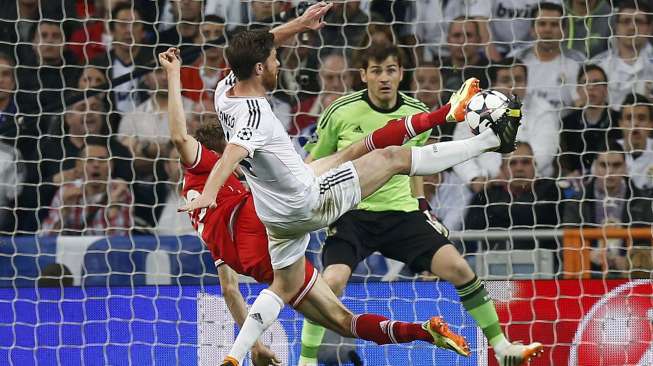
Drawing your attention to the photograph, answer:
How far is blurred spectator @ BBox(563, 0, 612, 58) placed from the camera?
8914mm

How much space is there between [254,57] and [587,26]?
363cm

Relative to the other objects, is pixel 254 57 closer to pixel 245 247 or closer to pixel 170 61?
pixel 170 61

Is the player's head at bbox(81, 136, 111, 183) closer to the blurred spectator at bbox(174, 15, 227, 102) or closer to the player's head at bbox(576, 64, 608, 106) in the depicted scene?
the blurred spectator at bbox(174, 15, 227, 102)

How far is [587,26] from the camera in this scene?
891cm

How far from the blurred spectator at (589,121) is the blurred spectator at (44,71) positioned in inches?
134

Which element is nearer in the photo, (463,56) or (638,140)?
(638,140)

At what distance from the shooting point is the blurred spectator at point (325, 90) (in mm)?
8914

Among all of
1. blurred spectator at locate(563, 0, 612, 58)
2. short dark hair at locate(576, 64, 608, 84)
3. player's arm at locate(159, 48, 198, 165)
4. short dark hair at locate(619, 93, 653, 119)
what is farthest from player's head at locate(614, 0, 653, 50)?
player's arm at locate(159, 48, 198, 165)

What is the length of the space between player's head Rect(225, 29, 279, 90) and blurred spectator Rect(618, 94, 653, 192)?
10.5ft

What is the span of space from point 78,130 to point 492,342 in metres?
3.48

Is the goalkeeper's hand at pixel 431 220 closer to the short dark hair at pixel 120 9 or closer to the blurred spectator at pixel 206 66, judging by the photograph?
the blurred spectator at pixel 206 66

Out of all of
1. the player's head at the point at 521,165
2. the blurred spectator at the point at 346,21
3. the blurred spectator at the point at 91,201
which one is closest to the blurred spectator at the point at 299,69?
the blurred spectator at the point at 346,21

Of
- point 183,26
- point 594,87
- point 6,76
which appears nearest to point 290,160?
point 183,26

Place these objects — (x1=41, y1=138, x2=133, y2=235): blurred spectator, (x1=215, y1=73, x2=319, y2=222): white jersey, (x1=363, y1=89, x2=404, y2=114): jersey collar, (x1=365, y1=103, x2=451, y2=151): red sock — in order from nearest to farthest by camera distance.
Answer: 1. (x1=215, y1=73, x2=319, y2=222): white jersey
2. (x1=365, y1=103, x2=451, y2=151): red sock
3. (x1=363, y1=89, x2=404, y2=114): jersey collar
4. (x1=41, y1=138, x2=133, y2=235): blurred spectator
